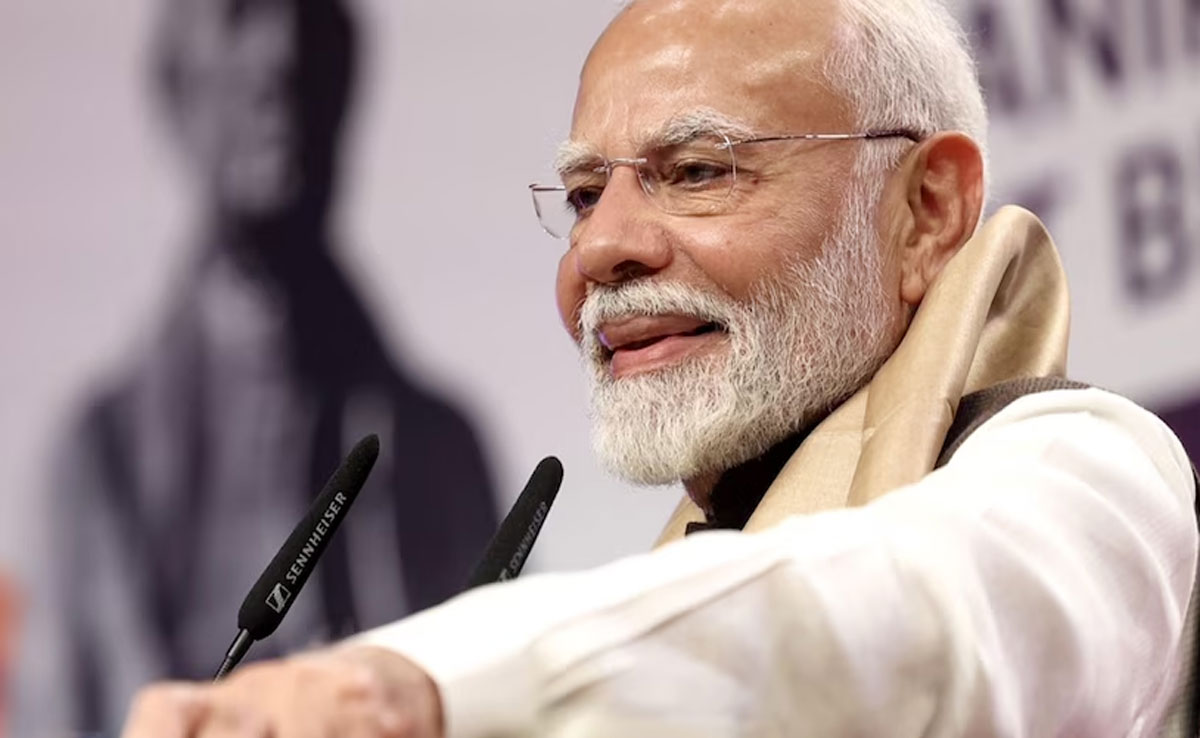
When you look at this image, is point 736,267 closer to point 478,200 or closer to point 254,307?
point 478,200

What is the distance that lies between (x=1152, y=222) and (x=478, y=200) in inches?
44.8

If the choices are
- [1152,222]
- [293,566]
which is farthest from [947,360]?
[1152,222]

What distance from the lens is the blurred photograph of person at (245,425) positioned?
310cm

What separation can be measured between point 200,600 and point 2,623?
1.13 feet

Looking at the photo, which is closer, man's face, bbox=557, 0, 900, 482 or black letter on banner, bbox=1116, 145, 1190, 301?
man's face, bbox=557, 0, 900, 482

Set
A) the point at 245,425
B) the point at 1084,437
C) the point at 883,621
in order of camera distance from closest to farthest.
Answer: the point at 883,621, the point at 1084,437, the point at 245,425

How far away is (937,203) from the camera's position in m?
1.89

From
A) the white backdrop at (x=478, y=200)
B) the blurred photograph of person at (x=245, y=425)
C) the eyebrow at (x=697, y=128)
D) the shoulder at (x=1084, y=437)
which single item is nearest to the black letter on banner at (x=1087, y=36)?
the white backdrop at (x=478, y=200)

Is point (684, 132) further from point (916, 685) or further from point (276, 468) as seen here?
point (276, 468)

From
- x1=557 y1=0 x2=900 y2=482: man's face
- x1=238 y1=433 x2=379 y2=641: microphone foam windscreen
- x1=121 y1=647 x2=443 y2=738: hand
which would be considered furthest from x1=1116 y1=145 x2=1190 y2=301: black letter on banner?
x1=121 y1=647 x2=443 y2=738: hand

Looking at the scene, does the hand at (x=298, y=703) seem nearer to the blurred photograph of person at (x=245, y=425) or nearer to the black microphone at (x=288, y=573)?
the black microphone at (x=288, y=573)

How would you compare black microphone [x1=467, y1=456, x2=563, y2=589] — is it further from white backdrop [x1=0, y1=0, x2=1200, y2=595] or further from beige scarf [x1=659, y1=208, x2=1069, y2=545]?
white backdrop [x1=0, y1=0, x2=1200, y2=595]

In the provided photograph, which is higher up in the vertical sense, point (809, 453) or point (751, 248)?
point (751, 248)

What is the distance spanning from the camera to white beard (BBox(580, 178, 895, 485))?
1.78m
